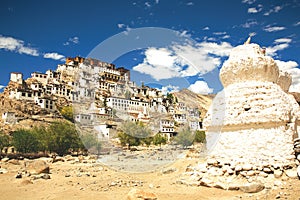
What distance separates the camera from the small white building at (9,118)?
58778 mm

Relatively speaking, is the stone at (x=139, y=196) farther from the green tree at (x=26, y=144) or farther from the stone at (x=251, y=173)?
the green tree at (x=26, y=144)

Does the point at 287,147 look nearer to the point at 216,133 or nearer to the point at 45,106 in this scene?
the point at 216,133

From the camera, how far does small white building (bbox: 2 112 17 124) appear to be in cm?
5878

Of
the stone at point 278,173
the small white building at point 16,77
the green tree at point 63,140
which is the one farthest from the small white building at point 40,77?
the stone at point 278,173

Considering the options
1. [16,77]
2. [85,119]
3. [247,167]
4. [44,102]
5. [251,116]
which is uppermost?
[16,77]

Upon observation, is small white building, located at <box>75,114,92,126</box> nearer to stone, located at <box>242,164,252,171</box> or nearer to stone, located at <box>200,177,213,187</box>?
stone, located at <box>200,177,213,187</box>

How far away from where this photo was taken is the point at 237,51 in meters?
10.8

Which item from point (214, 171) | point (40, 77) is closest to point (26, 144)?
point (214, 171)

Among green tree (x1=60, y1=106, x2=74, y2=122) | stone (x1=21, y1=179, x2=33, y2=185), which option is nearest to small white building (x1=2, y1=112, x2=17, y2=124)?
green tree (x1=60, y1=106, x2=74, y2=122)

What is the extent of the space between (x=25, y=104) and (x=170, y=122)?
120 feet

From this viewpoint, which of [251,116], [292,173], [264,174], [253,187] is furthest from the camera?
[251,116]

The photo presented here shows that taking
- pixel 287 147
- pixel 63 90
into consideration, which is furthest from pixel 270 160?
pixel 63 90

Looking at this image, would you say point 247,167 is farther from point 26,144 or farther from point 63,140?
point 26,144

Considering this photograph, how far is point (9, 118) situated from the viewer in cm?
5944
